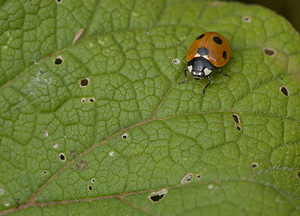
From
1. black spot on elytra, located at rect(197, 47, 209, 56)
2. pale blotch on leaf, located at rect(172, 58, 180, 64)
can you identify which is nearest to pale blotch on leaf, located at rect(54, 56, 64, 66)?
pale blotch on leaf, located at rect(172, 58, 180, 64)

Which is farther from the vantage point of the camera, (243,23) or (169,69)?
(243,23)

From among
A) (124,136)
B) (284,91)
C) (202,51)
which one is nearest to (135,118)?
(124,136)

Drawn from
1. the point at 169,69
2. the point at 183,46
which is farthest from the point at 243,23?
the point at 169,69

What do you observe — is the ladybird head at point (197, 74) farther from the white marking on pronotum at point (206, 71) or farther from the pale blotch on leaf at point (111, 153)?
the pale blotch on leaf at point (111, 153)

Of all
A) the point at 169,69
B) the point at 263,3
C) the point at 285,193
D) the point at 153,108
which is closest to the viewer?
the point at 285,193

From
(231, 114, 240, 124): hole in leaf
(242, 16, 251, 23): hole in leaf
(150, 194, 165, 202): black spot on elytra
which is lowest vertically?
(150, 194, 165, 202): black spot on elytra

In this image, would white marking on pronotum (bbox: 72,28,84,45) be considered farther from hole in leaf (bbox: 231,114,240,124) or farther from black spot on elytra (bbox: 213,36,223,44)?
hole in leaf (bbox: 231,114,240,124)

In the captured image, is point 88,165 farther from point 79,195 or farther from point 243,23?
point 243,23
